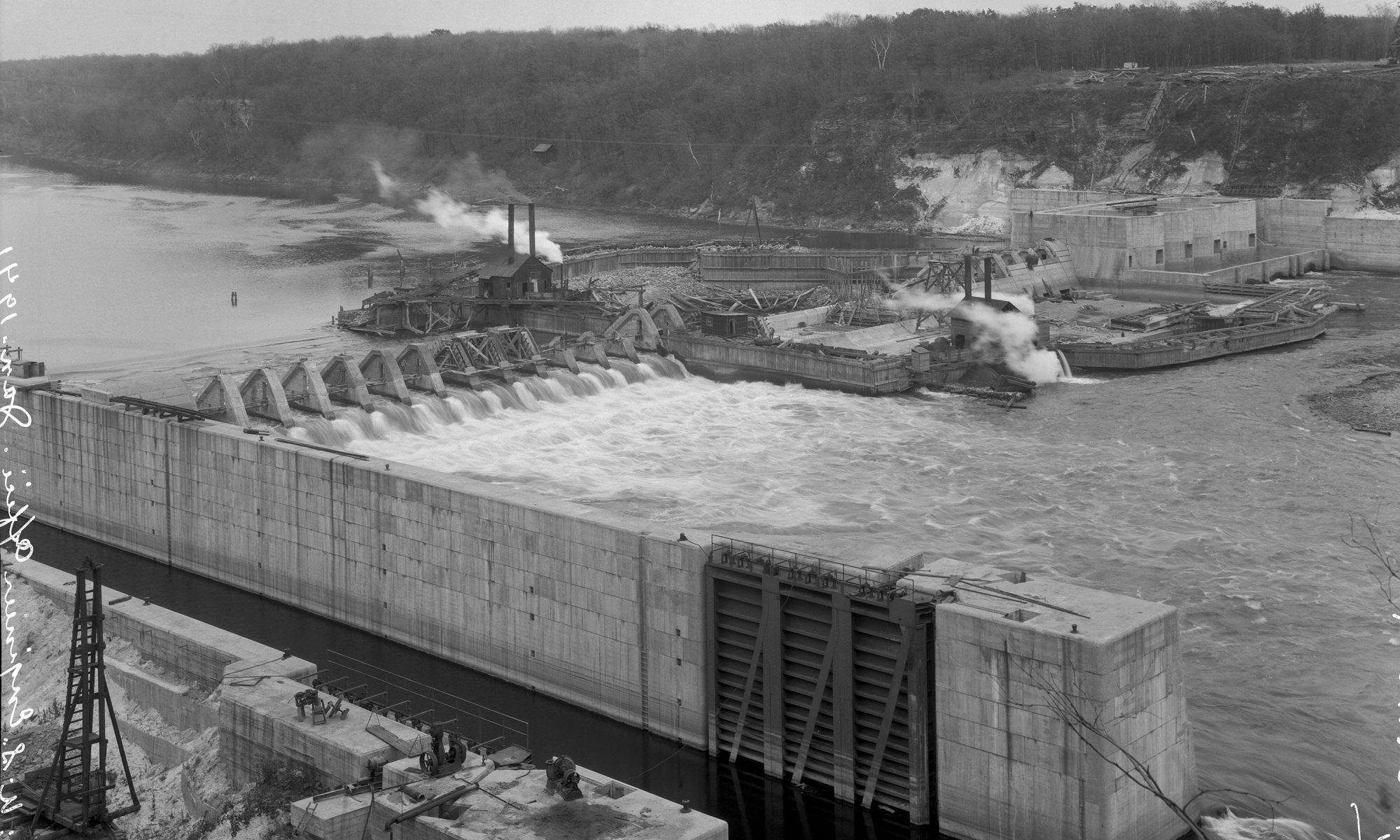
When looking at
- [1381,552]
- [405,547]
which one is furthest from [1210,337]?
[405,547]

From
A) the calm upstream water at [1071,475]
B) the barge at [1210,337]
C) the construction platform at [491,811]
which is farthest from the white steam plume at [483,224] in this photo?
the construction platform at [491,811]

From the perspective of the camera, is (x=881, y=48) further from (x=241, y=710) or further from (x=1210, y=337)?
(x=241, y=710)

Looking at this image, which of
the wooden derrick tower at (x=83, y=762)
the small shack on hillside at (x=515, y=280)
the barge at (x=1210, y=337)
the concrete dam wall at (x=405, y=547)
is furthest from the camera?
the small shack on hillside at (x=515, y=280)

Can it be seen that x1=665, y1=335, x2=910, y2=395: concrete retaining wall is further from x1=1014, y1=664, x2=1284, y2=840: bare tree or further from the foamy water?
x1=1014, y1=664, x2=1284, y2=840: bare tree

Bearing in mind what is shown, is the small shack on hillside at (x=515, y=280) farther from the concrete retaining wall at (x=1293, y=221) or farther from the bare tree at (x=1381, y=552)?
the concrete retaining wall at (x=1293, y=221)

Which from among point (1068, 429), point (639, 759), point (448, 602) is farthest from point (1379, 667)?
point (1068, 429)
